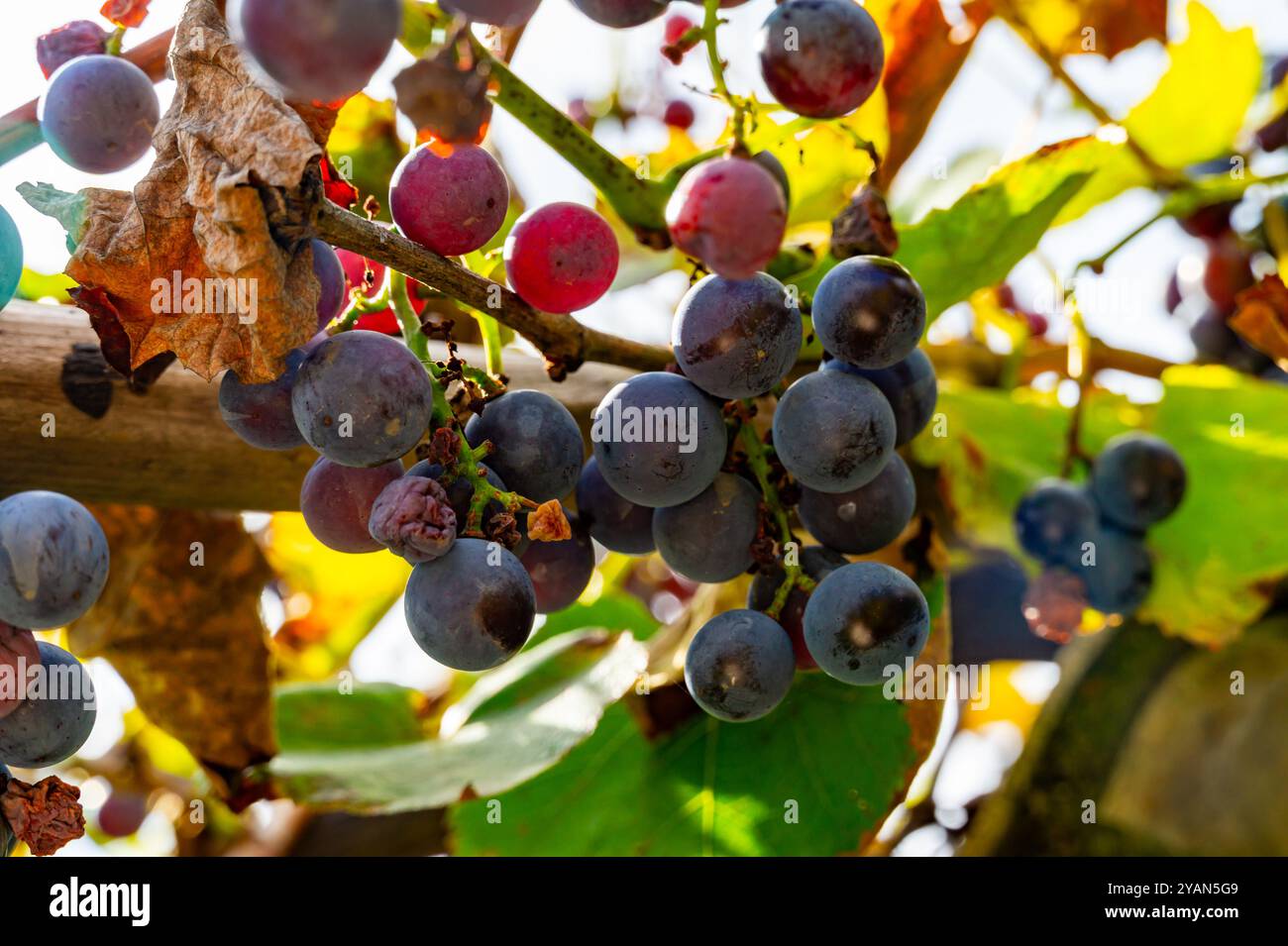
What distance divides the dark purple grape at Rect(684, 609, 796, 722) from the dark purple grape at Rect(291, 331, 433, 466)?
262 mm

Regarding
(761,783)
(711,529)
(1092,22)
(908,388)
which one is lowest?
(761,783)

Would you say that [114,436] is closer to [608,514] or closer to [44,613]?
[44,613]

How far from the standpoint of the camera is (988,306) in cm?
165

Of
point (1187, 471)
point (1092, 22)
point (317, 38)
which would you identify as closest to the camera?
point (317, 38)

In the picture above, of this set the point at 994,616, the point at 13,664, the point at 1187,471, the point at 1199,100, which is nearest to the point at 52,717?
the point at 13,664

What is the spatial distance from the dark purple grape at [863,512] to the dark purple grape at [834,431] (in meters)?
0.06

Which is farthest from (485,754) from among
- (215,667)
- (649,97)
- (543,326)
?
(649,97)

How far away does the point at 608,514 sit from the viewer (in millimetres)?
856

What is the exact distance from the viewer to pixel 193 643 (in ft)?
3.80

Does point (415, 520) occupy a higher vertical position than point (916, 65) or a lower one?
lower

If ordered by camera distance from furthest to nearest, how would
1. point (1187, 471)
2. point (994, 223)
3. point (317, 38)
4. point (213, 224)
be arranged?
1. point (1187, 471)
2. point (994, 223)
3. point (213, 224)
4. point (317, 38)

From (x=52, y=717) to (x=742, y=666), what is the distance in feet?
1.48

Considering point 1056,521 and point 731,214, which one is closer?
point 731,214

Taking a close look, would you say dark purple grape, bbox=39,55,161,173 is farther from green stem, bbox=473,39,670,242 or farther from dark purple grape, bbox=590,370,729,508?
dark purple grape, bbox=590,370,729,508
